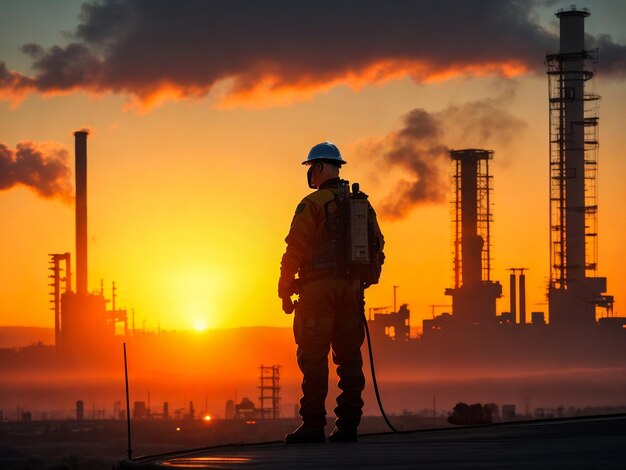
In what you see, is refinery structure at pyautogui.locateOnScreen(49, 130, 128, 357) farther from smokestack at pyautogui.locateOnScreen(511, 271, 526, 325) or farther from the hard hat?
the hard hat

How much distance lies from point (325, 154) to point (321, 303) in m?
1.28

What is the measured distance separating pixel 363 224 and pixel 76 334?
102 meters

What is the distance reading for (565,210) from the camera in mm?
83250

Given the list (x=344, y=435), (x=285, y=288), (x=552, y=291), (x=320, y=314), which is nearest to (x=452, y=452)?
(x=344, y=435)

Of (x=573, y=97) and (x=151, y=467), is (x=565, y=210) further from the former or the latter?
(x=151, y=467)

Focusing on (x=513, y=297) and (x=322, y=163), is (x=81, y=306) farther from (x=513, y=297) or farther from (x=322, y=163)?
(x=322, y=163)

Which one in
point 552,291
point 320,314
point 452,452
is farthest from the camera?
point 552,291

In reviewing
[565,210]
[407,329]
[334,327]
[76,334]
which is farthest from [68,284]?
[334,327]

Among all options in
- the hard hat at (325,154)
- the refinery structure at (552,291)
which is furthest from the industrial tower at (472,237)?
the hard hat at (325,154)

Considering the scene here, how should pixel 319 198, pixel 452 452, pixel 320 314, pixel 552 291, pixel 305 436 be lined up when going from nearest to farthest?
pixel 452 452 → pixel 305 436 → pixel 320 314 → pixel 319 198 → pixel 552 291

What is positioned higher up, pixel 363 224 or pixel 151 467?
pixel 363 224

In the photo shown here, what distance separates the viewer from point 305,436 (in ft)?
35.2

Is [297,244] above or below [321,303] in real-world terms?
above

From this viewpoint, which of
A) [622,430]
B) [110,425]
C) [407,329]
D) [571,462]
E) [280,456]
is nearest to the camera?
[571,462]
